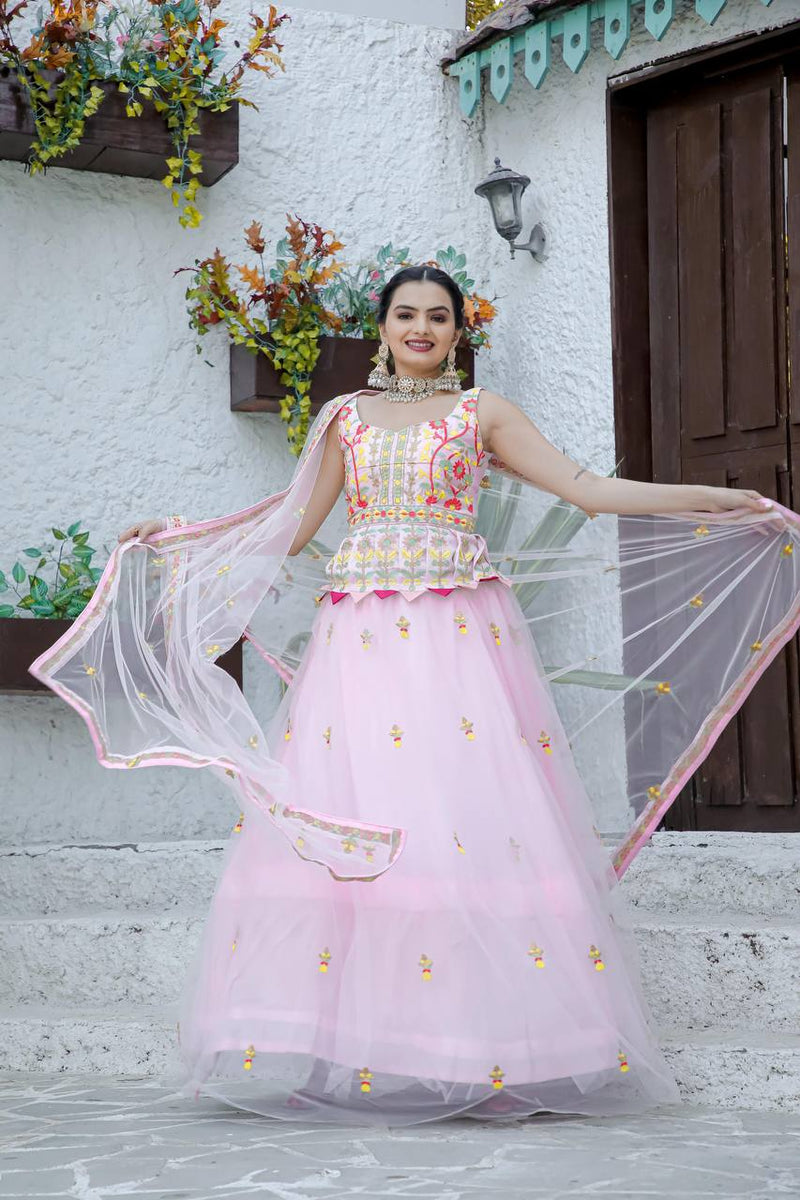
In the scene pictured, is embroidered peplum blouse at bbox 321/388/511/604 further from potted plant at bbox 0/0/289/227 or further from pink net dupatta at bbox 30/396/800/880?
potted plant at bbox 0/0/289/227

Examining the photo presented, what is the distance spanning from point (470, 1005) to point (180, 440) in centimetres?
285

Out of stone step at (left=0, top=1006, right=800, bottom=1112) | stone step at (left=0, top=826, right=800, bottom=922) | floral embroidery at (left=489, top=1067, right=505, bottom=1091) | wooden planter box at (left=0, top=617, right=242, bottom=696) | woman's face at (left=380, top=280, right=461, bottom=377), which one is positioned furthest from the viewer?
wooden planter box at (left=0, top=617, right=242, bottom=696)

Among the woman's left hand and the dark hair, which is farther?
the dark hair

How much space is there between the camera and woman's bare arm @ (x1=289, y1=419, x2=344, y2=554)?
392cm

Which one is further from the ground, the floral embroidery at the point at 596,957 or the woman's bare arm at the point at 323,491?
the woman's bare arm at the point at 323,491

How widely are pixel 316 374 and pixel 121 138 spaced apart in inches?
40.1

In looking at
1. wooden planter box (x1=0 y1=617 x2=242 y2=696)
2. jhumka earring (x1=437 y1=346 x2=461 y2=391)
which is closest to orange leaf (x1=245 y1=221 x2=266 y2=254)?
wooden planter box (x1=0 y1=617 x2=242 y2=696)

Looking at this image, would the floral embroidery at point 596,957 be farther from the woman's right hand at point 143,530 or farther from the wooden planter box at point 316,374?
the wooden planter box at point 316,374

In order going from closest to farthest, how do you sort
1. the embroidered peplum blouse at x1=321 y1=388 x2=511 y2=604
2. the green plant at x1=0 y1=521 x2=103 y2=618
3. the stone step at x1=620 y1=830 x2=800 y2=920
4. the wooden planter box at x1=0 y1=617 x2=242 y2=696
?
1. the embroidered peplum blouse at x1=321 y1=388 x2=511 y2=604
2. the stone step at x1=620 y1=830 x2=800 y2=920
3. the wooden planter box at x1=0 y1=617 x2=242 y2=696
4. the green plant at x1=0 y1=521 x2=103 y2=618

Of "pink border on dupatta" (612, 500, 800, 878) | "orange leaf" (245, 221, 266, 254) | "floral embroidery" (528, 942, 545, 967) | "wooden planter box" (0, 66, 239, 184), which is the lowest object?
"floral embroidery" (528, 942, 545, 967)

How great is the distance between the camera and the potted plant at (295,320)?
5258mm

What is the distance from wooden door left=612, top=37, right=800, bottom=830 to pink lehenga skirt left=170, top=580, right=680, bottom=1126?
152 centimetres

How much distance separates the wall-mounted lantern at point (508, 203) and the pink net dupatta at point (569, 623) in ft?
5.69

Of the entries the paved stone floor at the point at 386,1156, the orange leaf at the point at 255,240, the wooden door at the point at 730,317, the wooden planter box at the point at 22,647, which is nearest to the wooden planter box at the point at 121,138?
the orange leaf at the point at 255,240
